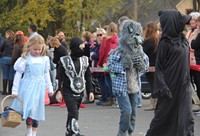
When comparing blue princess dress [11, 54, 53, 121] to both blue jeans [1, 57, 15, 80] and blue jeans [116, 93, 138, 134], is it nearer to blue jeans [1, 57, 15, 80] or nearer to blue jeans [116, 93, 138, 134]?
blue jeans [116, 93, 138, 134]

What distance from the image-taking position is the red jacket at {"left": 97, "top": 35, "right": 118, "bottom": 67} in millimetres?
Result: 16203

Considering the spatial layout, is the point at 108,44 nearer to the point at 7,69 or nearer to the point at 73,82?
the point at 73,82

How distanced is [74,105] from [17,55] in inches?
366

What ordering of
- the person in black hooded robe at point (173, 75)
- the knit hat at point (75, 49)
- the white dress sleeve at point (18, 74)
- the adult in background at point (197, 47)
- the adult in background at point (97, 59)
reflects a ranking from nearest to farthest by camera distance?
the person in black hooded robe at point (173, 75)
the white dress sleeve at point (18, 74)
the knit hat at point (75, 49)
the adult in background at point (197, 47)
the adult in background at point (97, 59)

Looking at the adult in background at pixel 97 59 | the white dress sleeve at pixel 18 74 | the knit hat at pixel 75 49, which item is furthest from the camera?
the adult in background at pixel 97 59

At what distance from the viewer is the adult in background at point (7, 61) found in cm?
2112

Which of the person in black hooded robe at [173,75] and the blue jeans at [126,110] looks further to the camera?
the blue jeans at [126,110]

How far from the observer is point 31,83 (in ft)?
35.8

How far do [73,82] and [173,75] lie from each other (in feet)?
8.39

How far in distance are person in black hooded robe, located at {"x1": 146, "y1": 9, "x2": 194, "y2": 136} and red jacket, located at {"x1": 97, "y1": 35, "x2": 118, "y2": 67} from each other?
6949mm

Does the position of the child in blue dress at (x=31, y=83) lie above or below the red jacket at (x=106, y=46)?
below

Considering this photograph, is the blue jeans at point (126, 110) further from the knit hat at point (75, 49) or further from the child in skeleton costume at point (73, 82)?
the knit hat at point (75, 49)

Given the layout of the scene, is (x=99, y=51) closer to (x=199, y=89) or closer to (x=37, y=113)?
(x=199, y=89)

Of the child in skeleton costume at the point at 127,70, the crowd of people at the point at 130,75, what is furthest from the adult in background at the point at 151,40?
the child in skeleton costume at the point at 127,70
